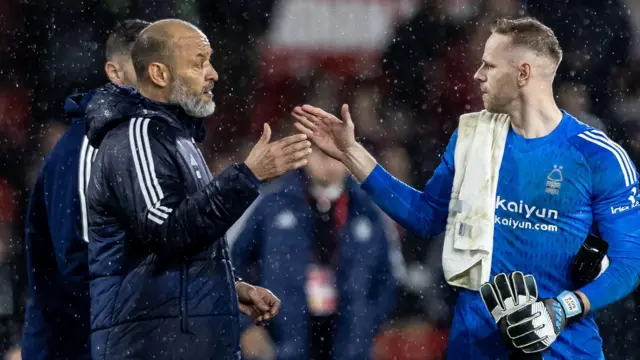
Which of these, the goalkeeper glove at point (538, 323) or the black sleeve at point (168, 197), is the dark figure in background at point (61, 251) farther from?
the goalkeeper glove at point (538, 323)

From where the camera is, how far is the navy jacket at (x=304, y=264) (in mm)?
4820

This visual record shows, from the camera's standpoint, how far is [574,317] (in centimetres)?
348

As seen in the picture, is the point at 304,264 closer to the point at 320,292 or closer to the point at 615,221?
the point at 320,292

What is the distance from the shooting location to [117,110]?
3371 mm

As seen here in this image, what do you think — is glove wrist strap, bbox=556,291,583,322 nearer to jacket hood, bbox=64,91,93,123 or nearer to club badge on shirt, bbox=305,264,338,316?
club badge on shirt, bbox=305,264,338,316

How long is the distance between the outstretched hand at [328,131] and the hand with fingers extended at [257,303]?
1.88 feet

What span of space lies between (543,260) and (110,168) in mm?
1366

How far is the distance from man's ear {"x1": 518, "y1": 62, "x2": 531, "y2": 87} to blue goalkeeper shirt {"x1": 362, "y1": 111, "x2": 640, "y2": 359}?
0.17 m

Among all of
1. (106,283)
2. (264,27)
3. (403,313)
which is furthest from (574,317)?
(264,27)

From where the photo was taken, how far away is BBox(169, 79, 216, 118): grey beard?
355 centimetres

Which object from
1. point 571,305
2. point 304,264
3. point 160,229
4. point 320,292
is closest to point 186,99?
point 160,229

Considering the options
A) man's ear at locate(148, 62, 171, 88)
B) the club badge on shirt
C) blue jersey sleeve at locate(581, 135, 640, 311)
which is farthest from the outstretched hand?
the club badge on shirt

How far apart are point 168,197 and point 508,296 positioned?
1.06 metres

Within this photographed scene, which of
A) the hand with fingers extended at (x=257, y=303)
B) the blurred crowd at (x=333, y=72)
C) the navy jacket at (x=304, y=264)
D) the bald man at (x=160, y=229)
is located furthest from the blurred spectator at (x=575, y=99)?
the bald man at (x=160, y=229)
